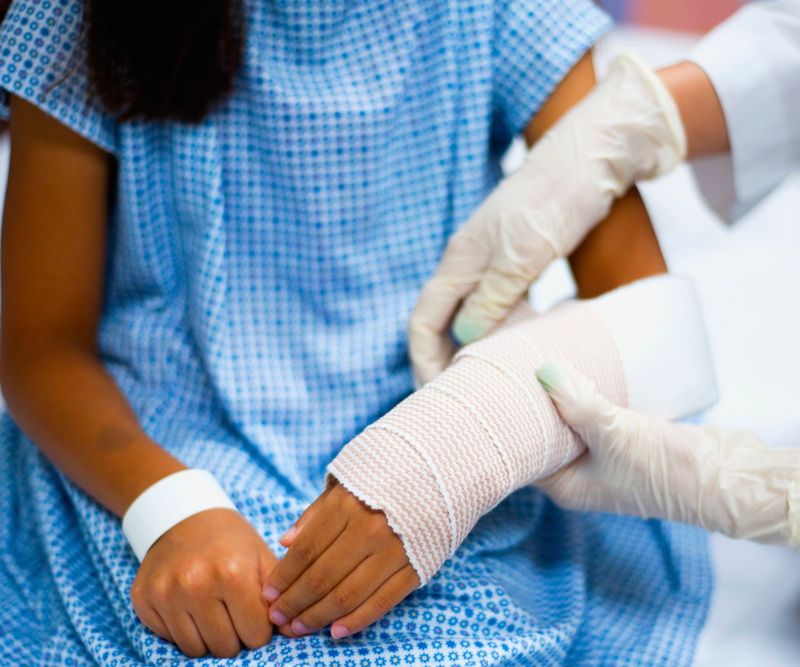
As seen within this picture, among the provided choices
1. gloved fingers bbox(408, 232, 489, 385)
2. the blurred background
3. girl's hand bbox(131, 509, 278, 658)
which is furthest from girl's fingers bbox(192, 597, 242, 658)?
the blurred background

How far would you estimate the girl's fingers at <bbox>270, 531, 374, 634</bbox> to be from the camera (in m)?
0.54

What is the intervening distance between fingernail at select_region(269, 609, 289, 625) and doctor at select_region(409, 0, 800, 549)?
282 millimetres

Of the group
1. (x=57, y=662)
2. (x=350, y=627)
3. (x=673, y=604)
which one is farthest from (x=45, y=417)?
(x=673, y=604)

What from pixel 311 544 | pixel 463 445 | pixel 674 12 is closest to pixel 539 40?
pixel 463 445

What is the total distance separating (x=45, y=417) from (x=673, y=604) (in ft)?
2.35

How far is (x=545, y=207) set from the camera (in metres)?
0.74

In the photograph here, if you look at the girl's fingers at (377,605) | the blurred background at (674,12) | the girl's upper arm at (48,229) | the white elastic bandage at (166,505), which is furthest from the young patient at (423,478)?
the blurred background at (674,12)

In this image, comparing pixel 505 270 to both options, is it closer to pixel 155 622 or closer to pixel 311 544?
pixel 311 544

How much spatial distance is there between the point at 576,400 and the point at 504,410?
0.07m

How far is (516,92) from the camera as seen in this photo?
2.64ft

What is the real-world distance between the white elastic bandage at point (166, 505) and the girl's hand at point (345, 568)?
0.12m

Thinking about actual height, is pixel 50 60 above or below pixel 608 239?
above

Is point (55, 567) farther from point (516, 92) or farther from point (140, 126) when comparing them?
point (516, 92)

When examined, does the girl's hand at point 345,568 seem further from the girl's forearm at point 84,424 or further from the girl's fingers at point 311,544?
the girl's forearm at point 84,424
